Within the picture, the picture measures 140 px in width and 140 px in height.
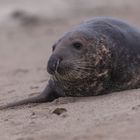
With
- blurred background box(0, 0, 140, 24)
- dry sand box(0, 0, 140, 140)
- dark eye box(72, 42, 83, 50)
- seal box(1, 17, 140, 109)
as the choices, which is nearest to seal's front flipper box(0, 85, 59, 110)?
seal box(1, 17, 140, 109)

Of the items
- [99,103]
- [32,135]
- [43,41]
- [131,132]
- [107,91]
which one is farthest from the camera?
[43,41]

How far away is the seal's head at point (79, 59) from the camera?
7.19 metres

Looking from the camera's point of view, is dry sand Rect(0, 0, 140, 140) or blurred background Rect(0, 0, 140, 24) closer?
dry sand Rect(0, 0, 140, 140)

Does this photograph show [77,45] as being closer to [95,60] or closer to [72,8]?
[95,60]

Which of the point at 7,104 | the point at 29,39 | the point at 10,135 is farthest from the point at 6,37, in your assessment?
the point at 10,135

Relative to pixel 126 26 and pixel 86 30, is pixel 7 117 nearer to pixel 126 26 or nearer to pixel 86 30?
pixel 86 30

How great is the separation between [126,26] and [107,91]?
0.86 m

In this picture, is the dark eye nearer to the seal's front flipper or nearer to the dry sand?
the dry sand

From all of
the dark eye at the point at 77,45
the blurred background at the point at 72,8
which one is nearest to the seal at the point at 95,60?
the dark eye at the point at 77,45

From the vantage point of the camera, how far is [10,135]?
613 cm

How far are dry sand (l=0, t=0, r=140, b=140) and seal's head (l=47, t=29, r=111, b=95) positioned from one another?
10.3 inches

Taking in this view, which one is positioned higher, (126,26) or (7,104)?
(126,26)

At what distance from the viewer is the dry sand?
570 cm

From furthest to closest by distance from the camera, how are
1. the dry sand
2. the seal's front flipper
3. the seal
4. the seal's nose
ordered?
1. the seal's front flipper
2. the seal
3. the seal's nose
4. the dry sand
